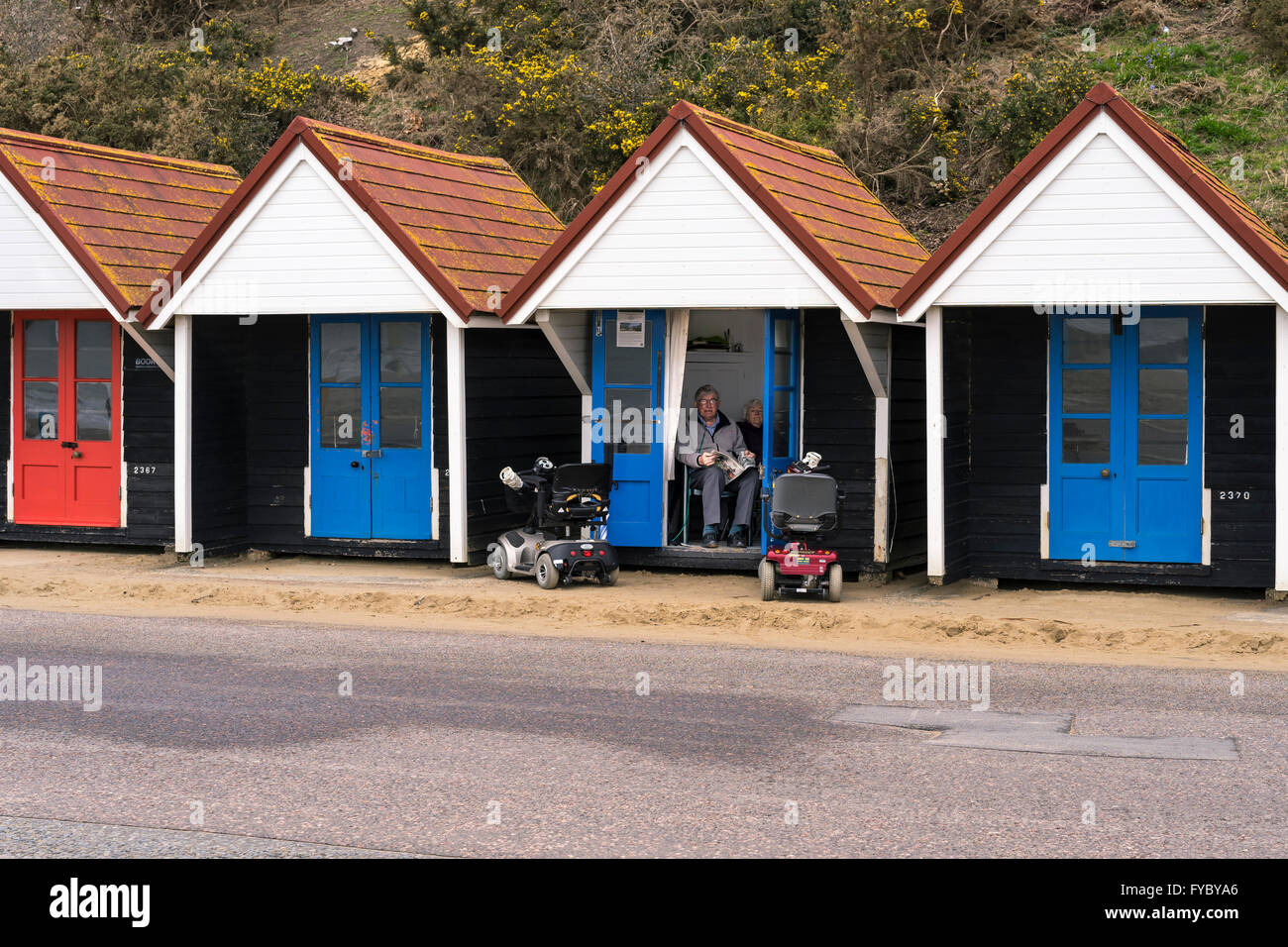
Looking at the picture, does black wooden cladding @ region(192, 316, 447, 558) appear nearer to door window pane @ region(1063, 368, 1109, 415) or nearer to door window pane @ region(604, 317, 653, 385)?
door window pane @ region(604, 317, 653, 385)

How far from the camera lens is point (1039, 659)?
11719 mm

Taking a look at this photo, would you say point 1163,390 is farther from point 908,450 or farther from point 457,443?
point 457,443

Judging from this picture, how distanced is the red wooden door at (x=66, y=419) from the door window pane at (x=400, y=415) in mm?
3335

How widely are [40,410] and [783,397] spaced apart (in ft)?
28.8

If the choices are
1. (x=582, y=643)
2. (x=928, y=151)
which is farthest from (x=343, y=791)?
(x=928, y=151)

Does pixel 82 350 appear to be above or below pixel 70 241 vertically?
below

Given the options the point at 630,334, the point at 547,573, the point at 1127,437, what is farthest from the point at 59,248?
the point at 1127,437

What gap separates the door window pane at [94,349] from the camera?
18.6 metres

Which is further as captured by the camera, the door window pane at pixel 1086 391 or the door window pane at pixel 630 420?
the door window pane at pixel 630 420

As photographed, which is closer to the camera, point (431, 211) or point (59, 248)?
point (431, 211)

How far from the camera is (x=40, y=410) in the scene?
18969 millimetres

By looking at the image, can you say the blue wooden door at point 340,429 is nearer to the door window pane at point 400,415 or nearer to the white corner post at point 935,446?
the door window pane at point 400,415

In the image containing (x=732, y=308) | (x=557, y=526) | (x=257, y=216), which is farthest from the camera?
(x=257, y=216)

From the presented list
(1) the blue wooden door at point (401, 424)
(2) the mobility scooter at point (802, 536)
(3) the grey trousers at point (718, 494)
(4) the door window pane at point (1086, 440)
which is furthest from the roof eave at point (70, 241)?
(4) the door window pane at point (1086, 440)
